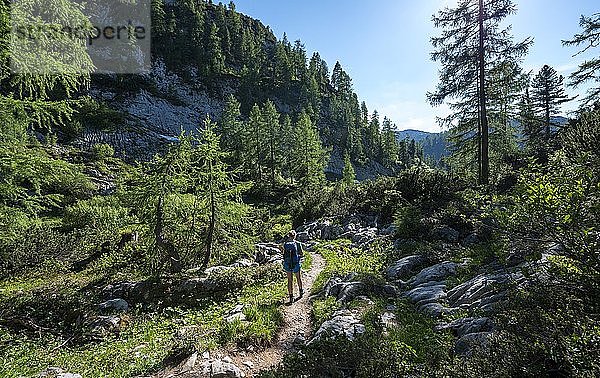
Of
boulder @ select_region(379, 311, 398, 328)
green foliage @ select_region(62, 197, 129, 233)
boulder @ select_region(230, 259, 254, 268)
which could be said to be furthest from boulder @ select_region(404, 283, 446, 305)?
green foliage @ select_region(62, 197, 129, 233)

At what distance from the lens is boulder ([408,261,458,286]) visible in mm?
8609

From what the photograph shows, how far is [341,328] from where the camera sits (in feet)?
21.0

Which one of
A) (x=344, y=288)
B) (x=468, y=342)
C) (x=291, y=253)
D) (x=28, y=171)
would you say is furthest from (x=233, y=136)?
(x=468, y=342)

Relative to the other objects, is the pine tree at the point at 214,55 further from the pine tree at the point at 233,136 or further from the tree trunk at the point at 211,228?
the tree trunk at the point at 211,228

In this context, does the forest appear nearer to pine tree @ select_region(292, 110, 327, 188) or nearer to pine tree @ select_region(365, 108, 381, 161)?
pine tree @ select_region(292, 110, 327, 188)

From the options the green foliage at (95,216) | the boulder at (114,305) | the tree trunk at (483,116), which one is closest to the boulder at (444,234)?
the tree trunk at (483,116)

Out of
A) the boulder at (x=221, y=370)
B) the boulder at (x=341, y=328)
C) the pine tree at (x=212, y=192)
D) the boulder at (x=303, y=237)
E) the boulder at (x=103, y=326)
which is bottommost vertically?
the boulder at (x=103, y=326)

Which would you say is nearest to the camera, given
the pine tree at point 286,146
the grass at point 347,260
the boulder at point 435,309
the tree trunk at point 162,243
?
the boulder at point 435,309

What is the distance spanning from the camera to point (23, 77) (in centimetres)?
712

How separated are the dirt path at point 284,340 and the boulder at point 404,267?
264cm

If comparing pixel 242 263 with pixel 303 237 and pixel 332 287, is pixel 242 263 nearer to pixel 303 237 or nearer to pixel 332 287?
pixel 303 237

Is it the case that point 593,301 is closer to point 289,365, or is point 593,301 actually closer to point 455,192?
point 289,365

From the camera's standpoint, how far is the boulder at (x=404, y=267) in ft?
32.3

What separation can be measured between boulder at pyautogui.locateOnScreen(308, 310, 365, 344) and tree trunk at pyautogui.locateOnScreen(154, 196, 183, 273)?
9.37 m
